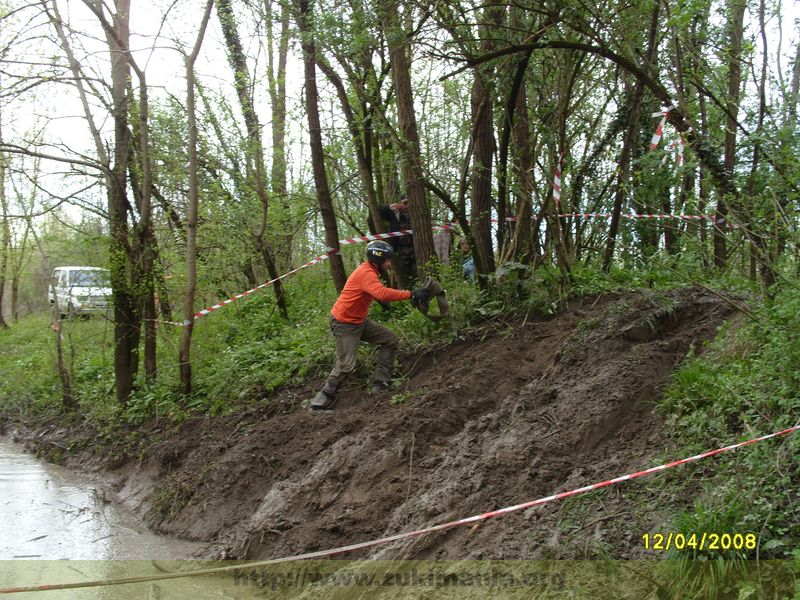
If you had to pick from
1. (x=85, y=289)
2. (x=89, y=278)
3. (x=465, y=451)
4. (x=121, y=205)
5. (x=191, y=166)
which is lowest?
(x=465, y=451)

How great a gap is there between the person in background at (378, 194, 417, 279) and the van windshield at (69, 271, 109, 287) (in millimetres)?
4397

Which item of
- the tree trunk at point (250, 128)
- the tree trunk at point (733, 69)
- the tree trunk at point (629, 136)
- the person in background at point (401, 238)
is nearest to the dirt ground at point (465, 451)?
the tree trunk at point (629, 136)

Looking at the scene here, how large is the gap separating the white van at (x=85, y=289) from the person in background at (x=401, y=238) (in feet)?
14.3

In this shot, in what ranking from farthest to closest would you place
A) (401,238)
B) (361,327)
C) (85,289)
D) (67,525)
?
(85,289) → (401,238) → (361,327) → (67,525)

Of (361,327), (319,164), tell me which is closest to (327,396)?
(361,327)

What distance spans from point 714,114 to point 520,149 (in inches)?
166

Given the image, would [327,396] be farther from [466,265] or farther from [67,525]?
[67,525]

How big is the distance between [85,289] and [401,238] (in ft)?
17.3

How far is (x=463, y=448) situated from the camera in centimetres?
629

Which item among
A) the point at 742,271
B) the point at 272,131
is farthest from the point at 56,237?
the point at 742,271

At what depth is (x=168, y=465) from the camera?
8789 mm

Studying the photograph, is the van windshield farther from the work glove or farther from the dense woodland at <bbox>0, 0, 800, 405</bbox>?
the work glove
